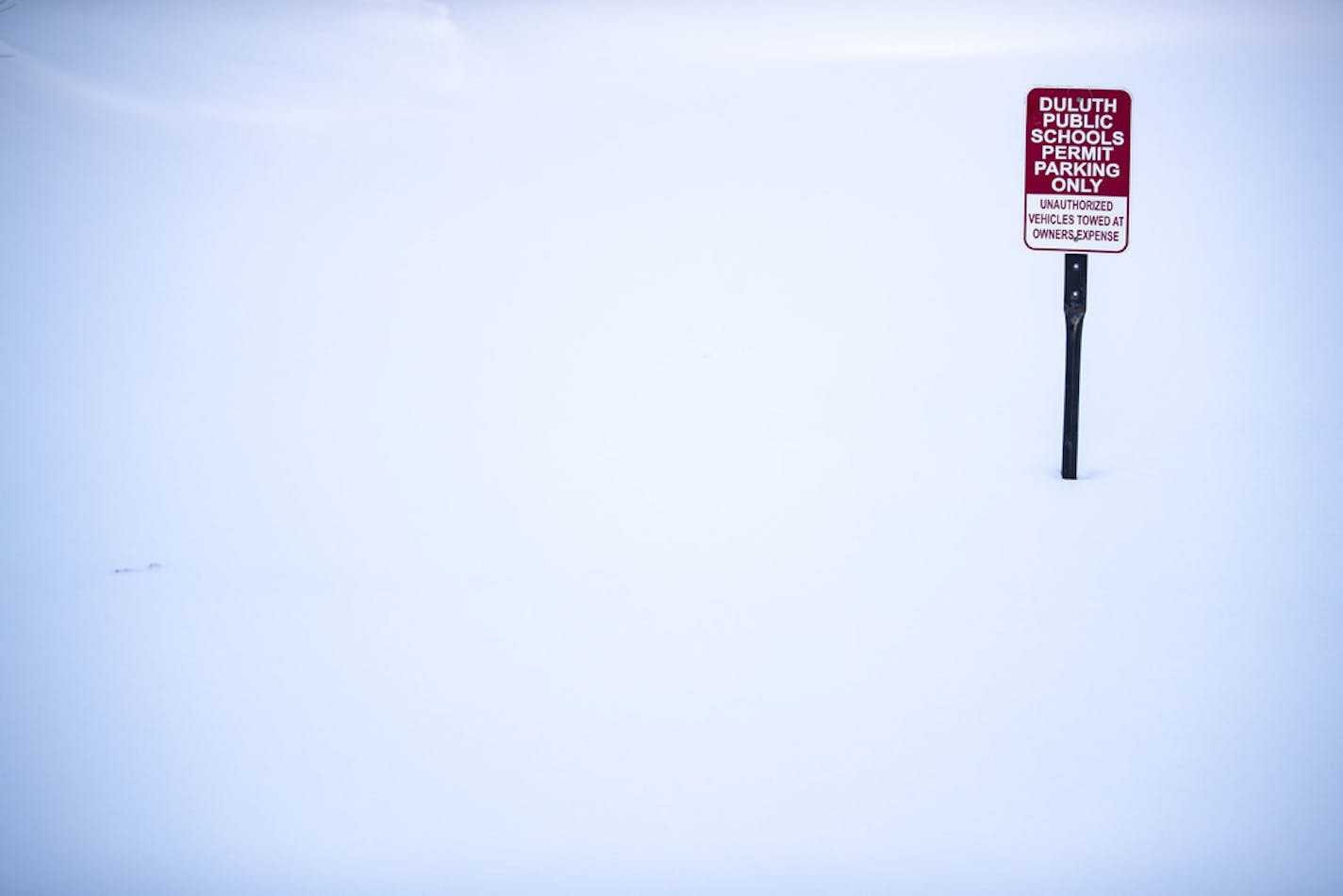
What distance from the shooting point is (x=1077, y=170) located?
91.7 inches

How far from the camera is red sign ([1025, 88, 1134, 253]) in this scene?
7.59ft

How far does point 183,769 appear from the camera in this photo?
155cm

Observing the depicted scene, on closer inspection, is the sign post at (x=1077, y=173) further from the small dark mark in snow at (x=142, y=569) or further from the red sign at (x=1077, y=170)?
the small dark mark in snow at (x=142, y=569)

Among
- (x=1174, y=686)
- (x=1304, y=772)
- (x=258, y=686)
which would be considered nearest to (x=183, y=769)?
(x=258, y=686)

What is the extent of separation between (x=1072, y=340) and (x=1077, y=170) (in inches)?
18.3

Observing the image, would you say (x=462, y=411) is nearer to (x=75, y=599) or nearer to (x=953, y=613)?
(x=75, y=599)

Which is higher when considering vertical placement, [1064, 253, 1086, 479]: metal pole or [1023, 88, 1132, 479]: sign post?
[1023, 88, 1132, 479]: sign post

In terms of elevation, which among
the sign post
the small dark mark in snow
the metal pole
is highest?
the sign post

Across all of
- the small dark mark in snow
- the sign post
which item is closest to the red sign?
the sign post

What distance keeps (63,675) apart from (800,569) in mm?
1642

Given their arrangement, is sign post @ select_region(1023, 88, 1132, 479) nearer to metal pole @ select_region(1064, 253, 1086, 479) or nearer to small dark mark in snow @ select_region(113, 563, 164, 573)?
metal pole @ select_region(1064, 253, 1086, 479)

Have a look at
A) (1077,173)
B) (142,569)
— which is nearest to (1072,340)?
(1077,173)

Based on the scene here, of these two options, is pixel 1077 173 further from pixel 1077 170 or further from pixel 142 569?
pixel 142 569

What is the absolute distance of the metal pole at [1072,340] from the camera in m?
2.34
